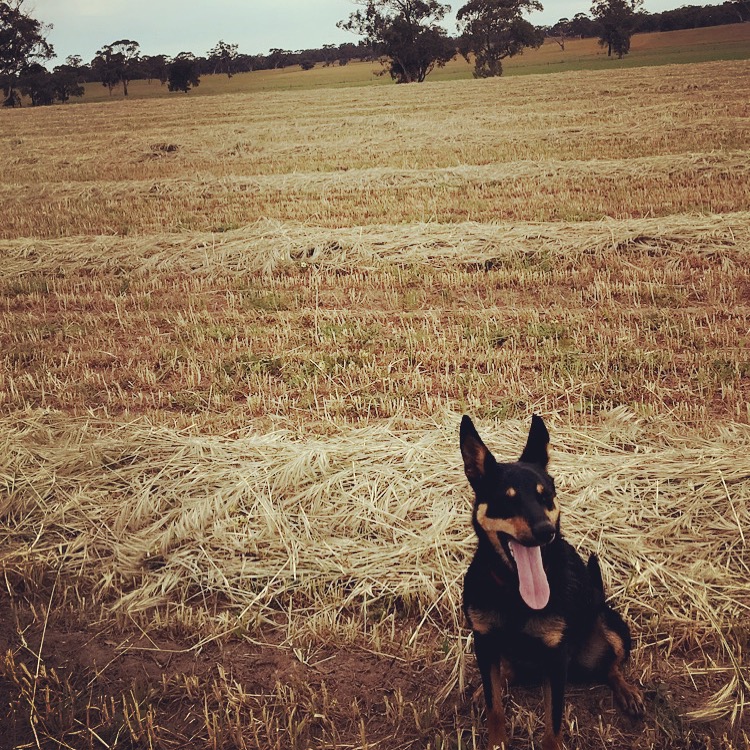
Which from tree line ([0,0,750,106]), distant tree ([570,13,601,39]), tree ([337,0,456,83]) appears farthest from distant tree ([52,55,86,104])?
distant tree ([570,13,601,39])

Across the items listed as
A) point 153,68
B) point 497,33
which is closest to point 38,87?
point 153,68

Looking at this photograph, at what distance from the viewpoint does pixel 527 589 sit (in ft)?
7.46

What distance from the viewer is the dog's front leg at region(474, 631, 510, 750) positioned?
2469 mm

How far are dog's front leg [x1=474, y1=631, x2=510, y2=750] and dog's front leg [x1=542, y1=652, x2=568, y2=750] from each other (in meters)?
0.16

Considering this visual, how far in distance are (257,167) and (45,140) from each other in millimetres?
12917

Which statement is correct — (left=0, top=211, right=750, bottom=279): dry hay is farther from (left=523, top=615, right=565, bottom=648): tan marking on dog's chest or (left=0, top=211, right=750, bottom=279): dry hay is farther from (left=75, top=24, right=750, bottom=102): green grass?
(left=75, top=24, right=750, bottom=102): green grass

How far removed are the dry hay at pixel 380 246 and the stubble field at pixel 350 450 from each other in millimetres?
53

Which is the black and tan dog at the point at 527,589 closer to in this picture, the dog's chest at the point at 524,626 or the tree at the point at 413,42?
the dog's chest at the point at 524,626

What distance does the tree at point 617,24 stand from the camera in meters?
66.2

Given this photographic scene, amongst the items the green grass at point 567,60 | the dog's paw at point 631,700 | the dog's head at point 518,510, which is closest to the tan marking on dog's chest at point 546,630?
the dog's head at point 518,510

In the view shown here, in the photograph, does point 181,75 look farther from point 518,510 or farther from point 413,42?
point 518,510

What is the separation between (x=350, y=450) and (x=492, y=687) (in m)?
2.08

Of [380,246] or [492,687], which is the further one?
[380,246]

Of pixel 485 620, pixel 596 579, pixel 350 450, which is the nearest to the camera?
pixel 485 620
